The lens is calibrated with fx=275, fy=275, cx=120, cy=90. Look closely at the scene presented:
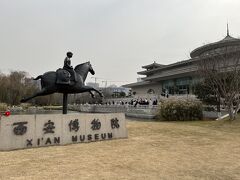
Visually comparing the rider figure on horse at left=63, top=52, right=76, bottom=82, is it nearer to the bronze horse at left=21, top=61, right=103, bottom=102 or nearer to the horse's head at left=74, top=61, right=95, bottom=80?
the bronze horse at left=21, top=61, right=103, bottom=102

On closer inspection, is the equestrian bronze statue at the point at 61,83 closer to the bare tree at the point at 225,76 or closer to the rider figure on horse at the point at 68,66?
the rider figure on horse at the point at 68,66

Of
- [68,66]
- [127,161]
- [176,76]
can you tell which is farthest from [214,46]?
[127,161]

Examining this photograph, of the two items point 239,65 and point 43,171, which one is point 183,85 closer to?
point 239,65

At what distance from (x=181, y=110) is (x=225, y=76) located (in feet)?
14.0

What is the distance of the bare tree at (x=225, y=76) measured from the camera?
2017cm

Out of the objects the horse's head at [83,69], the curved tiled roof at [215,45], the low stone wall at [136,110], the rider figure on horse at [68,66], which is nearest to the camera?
the rider figure on horse at [68,66]

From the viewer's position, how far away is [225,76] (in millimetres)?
21266

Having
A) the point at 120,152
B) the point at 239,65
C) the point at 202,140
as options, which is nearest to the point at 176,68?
the point at 239,65

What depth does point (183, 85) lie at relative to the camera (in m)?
51.0

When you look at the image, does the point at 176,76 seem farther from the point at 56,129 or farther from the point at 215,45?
the point at 56,129

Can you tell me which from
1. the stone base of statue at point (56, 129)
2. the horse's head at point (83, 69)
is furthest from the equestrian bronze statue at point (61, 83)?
the stone base of statue at point (56, 129)

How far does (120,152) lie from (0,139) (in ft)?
13.0

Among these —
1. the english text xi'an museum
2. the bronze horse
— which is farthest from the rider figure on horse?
the english text xi'an museum

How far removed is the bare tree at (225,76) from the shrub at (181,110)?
211 cm
